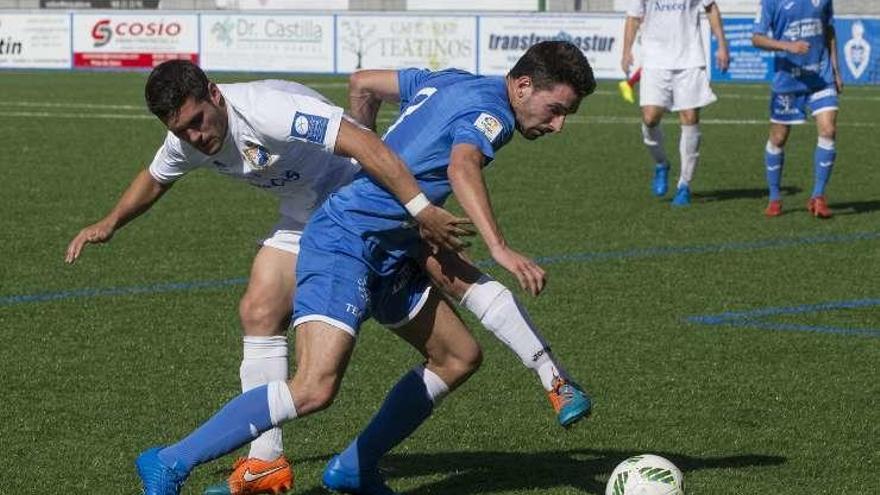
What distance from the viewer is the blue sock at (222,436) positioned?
5.28 metres

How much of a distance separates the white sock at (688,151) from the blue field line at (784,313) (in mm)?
4706

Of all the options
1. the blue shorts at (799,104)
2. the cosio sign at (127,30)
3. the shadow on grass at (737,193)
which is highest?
the blue shorts at (799,104)

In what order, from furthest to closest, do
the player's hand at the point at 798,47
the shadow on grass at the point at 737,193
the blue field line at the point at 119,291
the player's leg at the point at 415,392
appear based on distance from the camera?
the shadow on grass at the point at 737,193
the player's hand at the point at 798,47
the blue field line at the point at 119,291
the player's leg at the point at 415,392

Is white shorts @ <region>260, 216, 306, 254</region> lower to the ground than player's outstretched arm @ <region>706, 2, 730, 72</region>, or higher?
higher

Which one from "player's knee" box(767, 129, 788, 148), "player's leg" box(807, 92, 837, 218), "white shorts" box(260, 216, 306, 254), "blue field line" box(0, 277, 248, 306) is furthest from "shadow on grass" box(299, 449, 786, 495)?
"player's knee" box(767, 129, 788, 148)

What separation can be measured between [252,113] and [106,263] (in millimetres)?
5911

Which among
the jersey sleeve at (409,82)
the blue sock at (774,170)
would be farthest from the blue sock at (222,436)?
the blue sock at (774,170)

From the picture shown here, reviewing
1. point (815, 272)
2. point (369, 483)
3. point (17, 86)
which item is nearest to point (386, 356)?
point (369, 483)

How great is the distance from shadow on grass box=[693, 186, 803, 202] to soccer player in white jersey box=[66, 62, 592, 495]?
9179 millimetres

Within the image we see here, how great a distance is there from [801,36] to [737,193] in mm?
2385

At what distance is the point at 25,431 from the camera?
6668 millimetres

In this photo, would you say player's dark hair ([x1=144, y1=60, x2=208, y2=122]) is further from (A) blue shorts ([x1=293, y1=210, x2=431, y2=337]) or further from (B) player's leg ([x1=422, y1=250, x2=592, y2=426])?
(B) player's leg ([x1=422, y1=250, x2=592, y2=426])

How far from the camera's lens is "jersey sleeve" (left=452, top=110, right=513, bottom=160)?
17.3ft

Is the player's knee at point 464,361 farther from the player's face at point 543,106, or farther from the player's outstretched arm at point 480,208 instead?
the player's face at point 543,106
